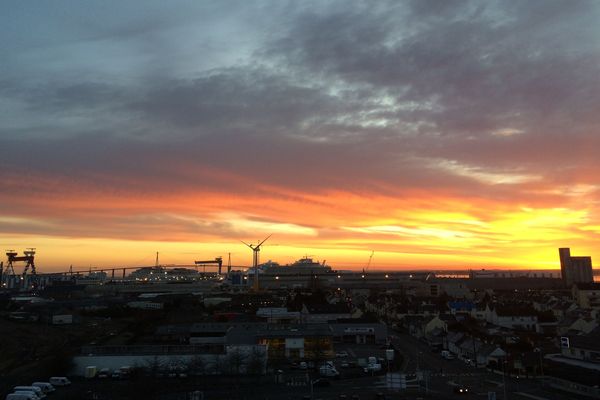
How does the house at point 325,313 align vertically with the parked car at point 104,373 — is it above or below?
above

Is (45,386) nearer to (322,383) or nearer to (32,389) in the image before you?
(32,389)

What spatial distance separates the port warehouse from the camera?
19906 mm

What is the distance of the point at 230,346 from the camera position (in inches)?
840

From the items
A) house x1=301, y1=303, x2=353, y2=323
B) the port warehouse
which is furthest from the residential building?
the port warehouse

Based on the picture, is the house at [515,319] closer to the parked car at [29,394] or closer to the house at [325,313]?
the house at [325,313]

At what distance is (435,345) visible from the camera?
2802 centimetres

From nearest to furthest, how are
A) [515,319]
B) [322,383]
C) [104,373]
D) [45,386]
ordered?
[45,386] → [322,383] → [104,373] → [515,319]

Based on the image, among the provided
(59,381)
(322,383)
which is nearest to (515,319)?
(322,383)

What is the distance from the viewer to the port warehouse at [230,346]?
1991 cm

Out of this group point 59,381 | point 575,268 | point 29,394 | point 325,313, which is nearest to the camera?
point 29,394

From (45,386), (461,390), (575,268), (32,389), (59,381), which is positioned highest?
(575,268)

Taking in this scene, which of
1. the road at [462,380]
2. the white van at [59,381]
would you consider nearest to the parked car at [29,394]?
the white van at [59,381]

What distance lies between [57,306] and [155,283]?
41172mm

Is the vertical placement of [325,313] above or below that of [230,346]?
below
